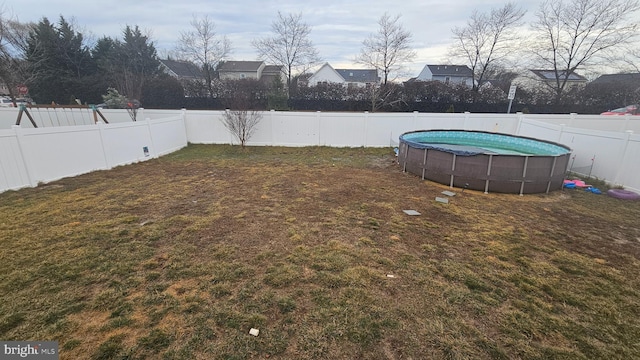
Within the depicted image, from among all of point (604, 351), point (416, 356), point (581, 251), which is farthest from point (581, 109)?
point (416, 356)

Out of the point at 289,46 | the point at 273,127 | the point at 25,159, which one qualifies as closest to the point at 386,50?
the point at 289,46

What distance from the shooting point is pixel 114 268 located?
10.4 feet

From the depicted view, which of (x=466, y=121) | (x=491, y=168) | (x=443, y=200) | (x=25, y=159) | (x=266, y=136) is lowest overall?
(x=443, y=200)

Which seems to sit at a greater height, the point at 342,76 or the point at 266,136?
the point at 342,76

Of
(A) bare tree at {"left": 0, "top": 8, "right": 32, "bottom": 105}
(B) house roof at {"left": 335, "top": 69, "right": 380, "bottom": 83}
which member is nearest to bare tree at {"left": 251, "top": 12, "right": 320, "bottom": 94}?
(B) house roof at {"left": 335, "top": 69, "right": 380, "bottom": 83}

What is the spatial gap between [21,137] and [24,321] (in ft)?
18.3

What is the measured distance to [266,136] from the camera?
11.8 meters

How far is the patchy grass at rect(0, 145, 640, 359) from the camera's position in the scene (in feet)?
7.32

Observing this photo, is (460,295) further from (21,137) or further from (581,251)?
(21,137)

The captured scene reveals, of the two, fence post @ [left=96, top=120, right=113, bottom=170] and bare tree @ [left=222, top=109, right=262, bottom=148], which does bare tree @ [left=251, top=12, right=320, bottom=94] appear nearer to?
bare tree @ [left=222, top=109, right=262, bottom=148]

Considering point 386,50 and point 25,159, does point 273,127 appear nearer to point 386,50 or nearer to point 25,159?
point 25,159

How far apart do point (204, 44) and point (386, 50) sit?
1662 centimetres

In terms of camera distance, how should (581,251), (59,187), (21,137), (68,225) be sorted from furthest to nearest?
1. (59,187)
2. (21,137)
3. (68,225)
4. (581,251)

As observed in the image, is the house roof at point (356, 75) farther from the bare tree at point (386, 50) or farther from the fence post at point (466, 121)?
the fence post at point (466, 121)
